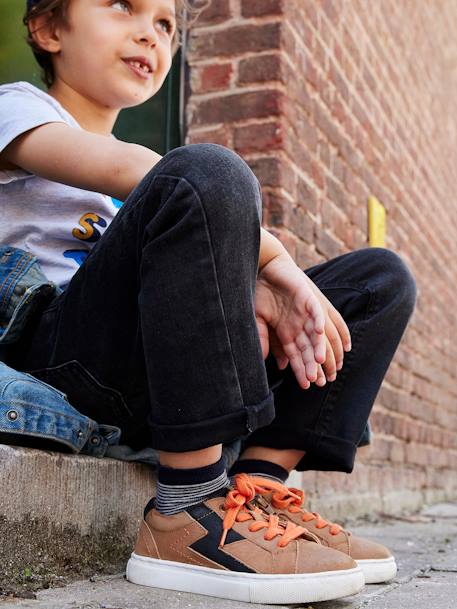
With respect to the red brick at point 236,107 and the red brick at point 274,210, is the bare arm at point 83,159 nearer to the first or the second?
the red brick at point 274,210

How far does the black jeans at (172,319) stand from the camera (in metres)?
1.17

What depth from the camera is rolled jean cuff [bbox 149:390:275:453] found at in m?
1.17

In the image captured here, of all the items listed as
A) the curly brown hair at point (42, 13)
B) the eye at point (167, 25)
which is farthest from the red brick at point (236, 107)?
the eye at point (167, 25)

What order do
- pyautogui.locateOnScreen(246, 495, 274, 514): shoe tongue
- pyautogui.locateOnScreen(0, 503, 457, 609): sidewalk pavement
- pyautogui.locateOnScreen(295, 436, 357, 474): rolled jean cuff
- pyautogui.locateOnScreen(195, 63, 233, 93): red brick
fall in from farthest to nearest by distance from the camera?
pyautogui.locateOnScreen(195, 63, 233, 93): red brick → pyautogui.locateOnScreen(295, 436, 357, 474): rolled jean cuff → pyautogui.locateOnScreen(246, 495, 274, 514): shoe tongue → pyautogui.locateOnScreen(0, 503, 457, 609): sidewalk pavement

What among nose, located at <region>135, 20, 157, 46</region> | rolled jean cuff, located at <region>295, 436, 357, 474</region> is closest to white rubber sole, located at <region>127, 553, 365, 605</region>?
rolled jean cuff, located at <region>295, 436, 357, 474</region>

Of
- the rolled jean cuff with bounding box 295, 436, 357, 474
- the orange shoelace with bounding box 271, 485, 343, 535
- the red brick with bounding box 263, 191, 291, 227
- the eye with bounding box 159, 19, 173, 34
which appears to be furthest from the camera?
the red brick with bounding box 263, 191, 291, 227

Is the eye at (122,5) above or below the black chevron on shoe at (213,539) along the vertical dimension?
above

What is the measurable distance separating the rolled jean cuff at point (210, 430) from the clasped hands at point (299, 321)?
21cm

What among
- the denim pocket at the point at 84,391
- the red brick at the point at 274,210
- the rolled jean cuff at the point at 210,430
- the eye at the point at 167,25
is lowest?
the denim pocket at the point at 84,391

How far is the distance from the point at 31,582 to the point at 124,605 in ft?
0.61

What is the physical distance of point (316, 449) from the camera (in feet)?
5.20

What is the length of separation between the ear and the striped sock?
96 centimetres

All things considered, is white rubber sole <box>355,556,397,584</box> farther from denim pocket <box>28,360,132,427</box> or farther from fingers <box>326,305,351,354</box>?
denim pocket <box>28,360,132,427</box>

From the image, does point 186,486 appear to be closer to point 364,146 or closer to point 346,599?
point 346,599
